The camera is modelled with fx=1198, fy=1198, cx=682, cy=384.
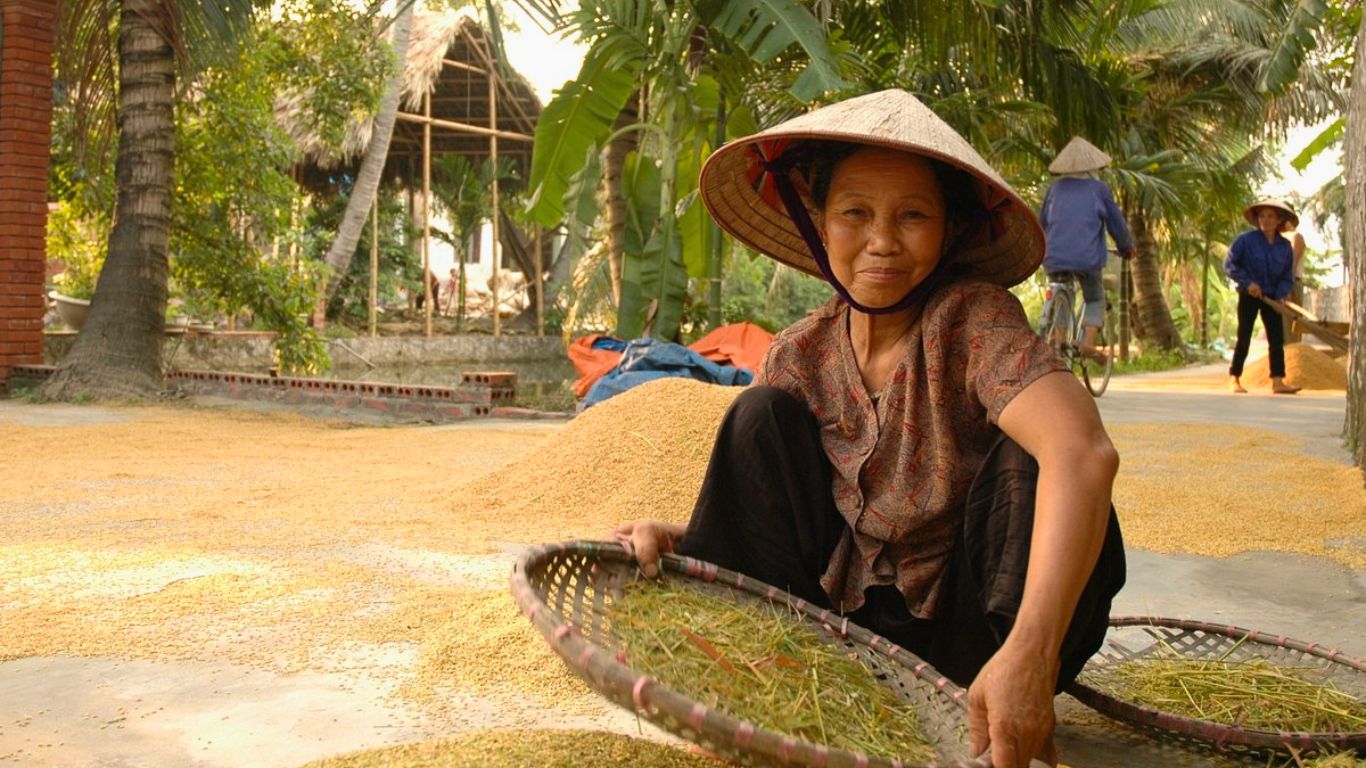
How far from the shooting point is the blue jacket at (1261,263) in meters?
8.62

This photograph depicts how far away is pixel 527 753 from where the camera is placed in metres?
1.52

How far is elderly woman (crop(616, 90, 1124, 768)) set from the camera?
55.3 inches

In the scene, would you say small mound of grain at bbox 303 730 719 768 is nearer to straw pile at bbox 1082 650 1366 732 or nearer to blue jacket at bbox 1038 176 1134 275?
straw pile at bbox 1082 650 1366 732

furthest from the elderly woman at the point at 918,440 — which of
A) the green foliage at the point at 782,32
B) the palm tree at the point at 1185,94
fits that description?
the palm tree at the point at 1185,94

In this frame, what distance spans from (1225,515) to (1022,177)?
A: 932 centimetres

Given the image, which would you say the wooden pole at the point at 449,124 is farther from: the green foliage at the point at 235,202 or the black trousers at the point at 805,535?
the black trousers at the point at 805,535

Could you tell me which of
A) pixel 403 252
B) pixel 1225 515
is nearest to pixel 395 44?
pixel 403 252

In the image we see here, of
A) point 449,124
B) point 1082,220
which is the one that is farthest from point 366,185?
point 1082,220

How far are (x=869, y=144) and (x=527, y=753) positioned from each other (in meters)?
0.95

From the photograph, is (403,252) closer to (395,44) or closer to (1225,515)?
A: (395,44)

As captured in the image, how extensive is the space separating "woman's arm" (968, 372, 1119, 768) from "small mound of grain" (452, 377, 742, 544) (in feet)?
6.54

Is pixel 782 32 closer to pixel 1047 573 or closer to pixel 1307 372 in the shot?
pixel 1047 573

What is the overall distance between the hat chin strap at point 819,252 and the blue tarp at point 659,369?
4.46 meters

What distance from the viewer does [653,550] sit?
5.88 feet
